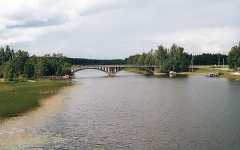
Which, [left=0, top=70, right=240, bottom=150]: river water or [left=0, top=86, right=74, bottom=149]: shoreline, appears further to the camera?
[left=0, top=86, right=74, bottom=149]: shoreline

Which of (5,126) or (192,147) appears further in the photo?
(5,126)

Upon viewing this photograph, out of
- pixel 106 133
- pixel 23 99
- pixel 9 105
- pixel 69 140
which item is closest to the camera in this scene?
pixel 69 140

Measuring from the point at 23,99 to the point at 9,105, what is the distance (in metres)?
12.0

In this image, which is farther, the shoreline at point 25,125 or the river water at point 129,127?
the shoreline at point 25,125

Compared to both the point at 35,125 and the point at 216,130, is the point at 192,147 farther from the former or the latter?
the point at 35,125

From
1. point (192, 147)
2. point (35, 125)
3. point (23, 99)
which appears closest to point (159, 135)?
point (192, 147)

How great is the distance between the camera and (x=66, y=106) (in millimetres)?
95875

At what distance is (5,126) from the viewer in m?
67.0

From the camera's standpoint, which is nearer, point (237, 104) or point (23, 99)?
point (237, 104)

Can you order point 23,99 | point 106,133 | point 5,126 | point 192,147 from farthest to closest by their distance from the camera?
point 23,99 → point 5,126 → point 106,133 → point 192,147

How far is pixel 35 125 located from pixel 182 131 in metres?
21.9

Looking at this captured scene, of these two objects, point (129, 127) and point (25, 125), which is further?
point (25, 125)

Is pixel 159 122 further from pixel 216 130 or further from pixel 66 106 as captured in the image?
pixel 66 106

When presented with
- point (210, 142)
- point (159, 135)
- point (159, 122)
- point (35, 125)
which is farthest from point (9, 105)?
point (210, 142)
